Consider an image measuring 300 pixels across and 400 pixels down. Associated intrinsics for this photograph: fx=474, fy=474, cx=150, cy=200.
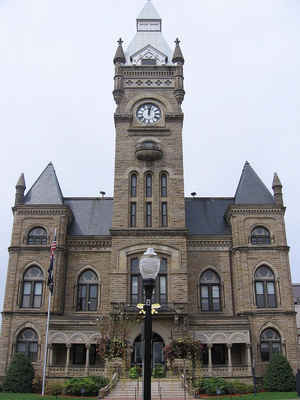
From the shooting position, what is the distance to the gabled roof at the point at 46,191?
40.6m

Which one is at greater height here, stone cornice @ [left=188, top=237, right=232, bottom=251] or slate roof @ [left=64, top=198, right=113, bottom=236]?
slate roof @ [left=64, top=198, right=113, bottom=236]

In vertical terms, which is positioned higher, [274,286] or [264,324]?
[274,286]

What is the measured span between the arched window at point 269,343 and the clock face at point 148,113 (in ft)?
65.9

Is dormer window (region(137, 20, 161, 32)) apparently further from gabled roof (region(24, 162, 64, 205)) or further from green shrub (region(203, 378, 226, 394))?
green shrub (region(203, 378, 226, 394))

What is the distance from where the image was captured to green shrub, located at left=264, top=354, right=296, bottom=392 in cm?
3222

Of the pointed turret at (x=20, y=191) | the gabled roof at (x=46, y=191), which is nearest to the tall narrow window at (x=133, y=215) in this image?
the gabled roof at (x=46, y=191)

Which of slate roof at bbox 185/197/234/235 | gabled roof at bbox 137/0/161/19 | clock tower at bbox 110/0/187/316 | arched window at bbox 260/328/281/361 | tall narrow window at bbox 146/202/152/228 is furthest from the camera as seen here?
gabled roof at bbox 137/0/161/19

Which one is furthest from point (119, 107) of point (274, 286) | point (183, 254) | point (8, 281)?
point (274, 286)

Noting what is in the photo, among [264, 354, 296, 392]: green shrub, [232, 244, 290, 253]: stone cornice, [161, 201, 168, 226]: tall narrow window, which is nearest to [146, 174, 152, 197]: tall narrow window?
[161, 201, 168, 226]: tall narrow window

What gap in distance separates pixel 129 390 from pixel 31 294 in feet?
42.2

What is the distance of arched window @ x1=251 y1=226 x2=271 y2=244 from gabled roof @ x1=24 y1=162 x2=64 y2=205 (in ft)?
54.1

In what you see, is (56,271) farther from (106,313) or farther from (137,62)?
(137,62)

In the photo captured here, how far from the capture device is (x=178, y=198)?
3928cm

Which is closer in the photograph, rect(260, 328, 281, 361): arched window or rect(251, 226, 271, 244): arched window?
rect(260, 328, 281, 361): arched window
